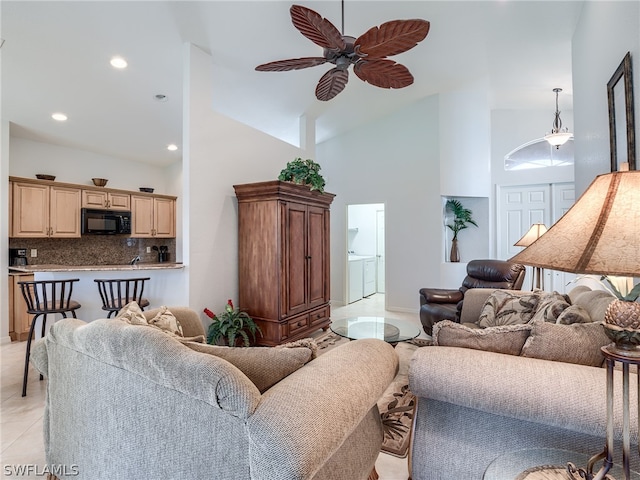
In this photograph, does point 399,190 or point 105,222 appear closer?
point 105,222

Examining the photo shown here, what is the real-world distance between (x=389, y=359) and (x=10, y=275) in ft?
15.4

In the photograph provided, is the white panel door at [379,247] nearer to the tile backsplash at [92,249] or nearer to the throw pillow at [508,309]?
the tile backsplash at [92,249]

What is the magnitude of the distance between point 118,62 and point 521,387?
410cm

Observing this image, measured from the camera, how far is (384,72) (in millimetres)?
2738

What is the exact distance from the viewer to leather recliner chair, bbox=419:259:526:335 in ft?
12.5

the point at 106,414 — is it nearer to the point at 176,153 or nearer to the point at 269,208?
the point at 269,208

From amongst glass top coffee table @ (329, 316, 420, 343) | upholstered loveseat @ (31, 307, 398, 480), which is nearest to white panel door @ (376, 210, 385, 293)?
glass top coffee table @ (329, 316, 420, 343)

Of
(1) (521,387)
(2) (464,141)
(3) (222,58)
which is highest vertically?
(3) (222,58)

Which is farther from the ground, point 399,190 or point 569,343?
point 399,190

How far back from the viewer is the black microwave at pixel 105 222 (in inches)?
191

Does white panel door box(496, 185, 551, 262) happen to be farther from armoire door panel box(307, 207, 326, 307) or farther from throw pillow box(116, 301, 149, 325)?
throw pillow box(116, 301, 149, 325)

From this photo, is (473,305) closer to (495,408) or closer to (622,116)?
(622,116)

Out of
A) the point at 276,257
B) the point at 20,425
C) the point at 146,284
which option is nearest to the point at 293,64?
the point at 276,257

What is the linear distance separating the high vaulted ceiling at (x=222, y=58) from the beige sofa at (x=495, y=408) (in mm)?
3194
